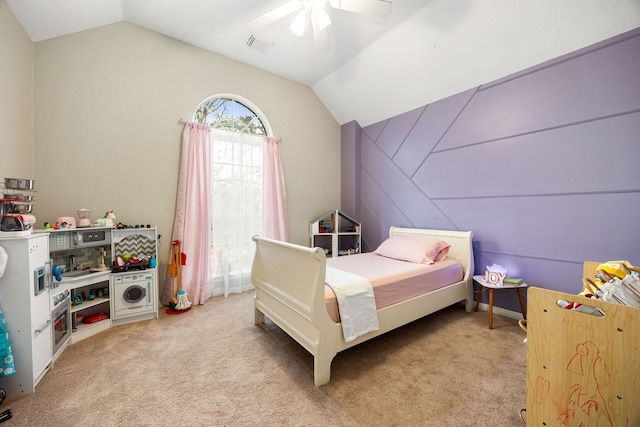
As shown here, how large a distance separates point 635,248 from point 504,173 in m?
1.17

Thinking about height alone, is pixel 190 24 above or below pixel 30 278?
above

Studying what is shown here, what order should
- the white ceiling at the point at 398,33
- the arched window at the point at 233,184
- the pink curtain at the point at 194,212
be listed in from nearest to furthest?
the white ceiling at the point at 398,33
the pink curtain at the point at 194,212
the arched window at the point at 233,184

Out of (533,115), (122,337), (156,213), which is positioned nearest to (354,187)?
(533,115)

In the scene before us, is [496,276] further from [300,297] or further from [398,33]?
[398,33]

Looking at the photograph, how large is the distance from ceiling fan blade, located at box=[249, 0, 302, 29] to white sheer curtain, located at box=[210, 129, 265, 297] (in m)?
1.56

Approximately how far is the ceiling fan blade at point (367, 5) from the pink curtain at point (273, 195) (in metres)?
2.08

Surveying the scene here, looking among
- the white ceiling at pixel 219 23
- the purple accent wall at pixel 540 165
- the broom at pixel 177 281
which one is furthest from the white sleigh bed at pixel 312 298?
the white ceiling at pixel 219 23

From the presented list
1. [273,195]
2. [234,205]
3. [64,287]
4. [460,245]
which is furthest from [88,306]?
[460,245]

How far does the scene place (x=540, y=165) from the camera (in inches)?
99.4

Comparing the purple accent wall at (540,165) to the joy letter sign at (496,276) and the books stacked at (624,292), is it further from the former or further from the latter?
the books stacked at (624,292)

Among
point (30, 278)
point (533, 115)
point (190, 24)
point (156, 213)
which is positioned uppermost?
point (190, 24)

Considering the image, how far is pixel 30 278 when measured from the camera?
160 cm

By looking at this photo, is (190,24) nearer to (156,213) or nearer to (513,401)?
(156,213)

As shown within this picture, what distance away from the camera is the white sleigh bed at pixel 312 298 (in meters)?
1.68
